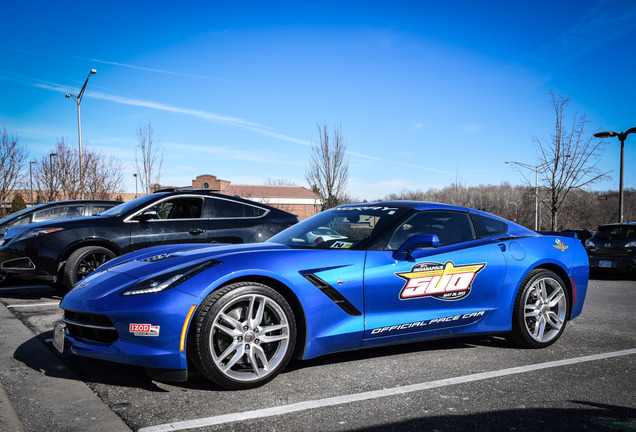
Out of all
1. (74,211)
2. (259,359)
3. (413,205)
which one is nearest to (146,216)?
(74,211)

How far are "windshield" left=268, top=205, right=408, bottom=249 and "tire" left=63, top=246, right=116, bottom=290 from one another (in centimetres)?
364

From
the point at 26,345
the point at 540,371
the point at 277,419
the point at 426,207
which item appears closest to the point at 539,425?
the point at 540,371

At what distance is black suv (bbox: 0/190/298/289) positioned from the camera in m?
6.85

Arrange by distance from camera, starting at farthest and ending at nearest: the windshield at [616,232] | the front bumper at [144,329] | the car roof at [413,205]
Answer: the windshield at [616,232] → the car roof at [413,205] → the front bumper at [144,329]

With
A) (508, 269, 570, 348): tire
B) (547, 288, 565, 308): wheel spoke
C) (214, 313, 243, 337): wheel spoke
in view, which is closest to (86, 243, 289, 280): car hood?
(214, 313, 243, 337): wheel spoke

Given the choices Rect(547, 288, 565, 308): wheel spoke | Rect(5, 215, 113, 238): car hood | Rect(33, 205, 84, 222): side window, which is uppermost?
Rect(33, 205, 84, 222): side window

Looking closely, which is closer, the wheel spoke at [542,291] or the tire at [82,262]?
the wheel spoke at [542,291]

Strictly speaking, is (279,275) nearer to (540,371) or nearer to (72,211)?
(540,371)

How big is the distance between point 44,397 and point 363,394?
2.09 metres

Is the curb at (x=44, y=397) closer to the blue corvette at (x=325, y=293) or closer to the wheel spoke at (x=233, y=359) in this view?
the blue corvette at (x=325, y=293)

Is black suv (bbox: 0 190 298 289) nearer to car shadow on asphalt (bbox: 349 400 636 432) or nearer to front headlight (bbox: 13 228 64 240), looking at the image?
front headlight (bbox: 13 228 64 240)

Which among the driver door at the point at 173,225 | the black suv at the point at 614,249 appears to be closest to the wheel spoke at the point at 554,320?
the driver door at the point at 173,225

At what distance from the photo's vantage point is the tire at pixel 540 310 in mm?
4652

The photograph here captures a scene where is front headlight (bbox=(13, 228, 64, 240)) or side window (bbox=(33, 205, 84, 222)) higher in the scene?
side window (bbox=(33, 205, 84, 222))
